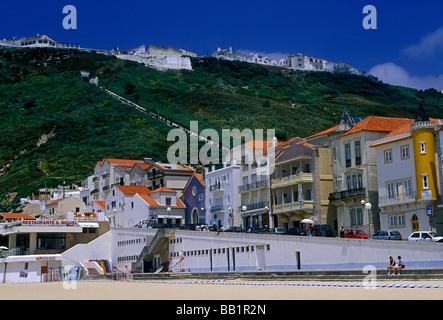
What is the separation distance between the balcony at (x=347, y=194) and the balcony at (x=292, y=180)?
2.98 m

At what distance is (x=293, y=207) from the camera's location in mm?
61688

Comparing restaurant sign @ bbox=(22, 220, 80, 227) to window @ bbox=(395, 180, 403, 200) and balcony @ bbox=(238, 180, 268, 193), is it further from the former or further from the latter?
window @ bbox=(395, 180, 403, 200)

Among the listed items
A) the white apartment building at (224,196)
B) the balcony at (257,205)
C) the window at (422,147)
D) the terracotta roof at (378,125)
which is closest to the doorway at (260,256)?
the window at (422,147)

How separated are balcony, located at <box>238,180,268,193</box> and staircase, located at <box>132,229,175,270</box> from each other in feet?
38.7

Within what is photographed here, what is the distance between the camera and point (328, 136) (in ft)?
205

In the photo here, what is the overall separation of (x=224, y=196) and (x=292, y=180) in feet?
46.2

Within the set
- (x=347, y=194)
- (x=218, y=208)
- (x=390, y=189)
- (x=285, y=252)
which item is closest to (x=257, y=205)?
(x=218, y=208)

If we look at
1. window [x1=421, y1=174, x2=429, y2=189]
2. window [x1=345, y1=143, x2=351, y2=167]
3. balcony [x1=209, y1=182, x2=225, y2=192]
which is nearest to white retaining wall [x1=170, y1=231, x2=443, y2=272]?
window [x1=421, y1=174, x2=429, y2=189]

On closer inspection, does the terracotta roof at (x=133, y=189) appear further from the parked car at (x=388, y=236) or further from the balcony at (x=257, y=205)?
the parked car at (x=388, y=236)

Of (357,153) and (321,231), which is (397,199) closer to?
(321,231)

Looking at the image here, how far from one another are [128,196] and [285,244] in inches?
1646

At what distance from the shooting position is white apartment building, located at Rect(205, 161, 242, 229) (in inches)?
2857
